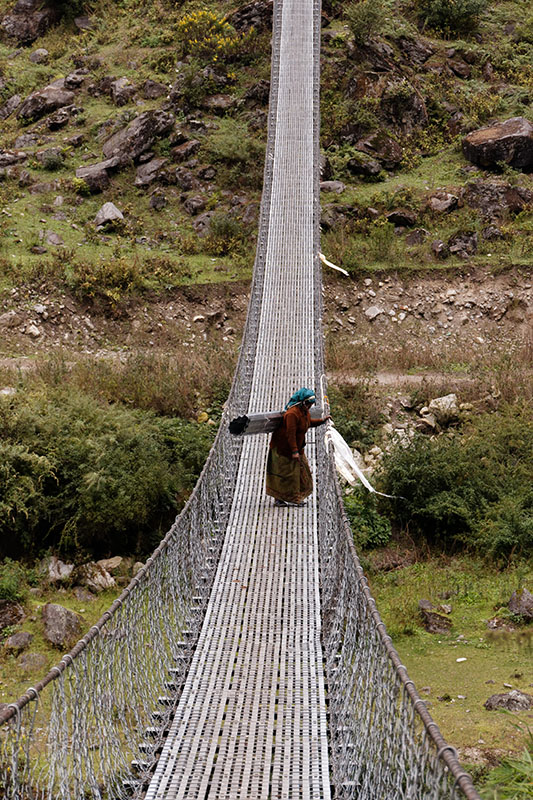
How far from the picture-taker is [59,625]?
595cm

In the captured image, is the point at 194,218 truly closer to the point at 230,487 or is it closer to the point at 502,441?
the point at 502,441

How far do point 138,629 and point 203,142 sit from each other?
11760 mm

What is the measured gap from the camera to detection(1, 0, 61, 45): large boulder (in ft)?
57.3

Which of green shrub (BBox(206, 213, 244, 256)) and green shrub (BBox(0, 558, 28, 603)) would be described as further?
green shrub (BBox(206, 213, 244, 256))

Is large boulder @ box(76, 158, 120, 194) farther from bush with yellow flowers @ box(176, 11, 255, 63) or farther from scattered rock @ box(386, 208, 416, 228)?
scattered rock @ box(386, 208, 416, 228)

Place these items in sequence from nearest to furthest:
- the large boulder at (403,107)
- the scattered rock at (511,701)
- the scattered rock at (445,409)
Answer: the scattered rock at (511,701) → the scattered rock at (445,409) → the large boulder at (403,107)

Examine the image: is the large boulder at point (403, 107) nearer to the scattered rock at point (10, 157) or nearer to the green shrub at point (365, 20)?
the green shrub at point (365, 20)

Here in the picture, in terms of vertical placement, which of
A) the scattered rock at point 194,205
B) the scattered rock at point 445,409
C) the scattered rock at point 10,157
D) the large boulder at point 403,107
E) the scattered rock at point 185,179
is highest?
the large boulder at point 403,107

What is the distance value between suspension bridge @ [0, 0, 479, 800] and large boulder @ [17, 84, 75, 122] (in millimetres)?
10870

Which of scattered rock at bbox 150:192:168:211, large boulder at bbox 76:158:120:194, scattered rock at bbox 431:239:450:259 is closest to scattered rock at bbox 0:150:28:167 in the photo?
large boulder at bbox 76:158:120:194

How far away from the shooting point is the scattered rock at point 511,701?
15.0 feet

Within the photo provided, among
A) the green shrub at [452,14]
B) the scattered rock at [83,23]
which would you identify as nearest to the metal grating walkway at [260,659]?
the green shrub at [452,14]

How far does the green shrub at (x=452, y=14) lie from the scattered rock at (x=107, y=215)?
792 centimetres

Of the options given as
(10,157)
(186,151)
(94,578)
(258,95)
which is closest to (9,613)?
(94,578)
